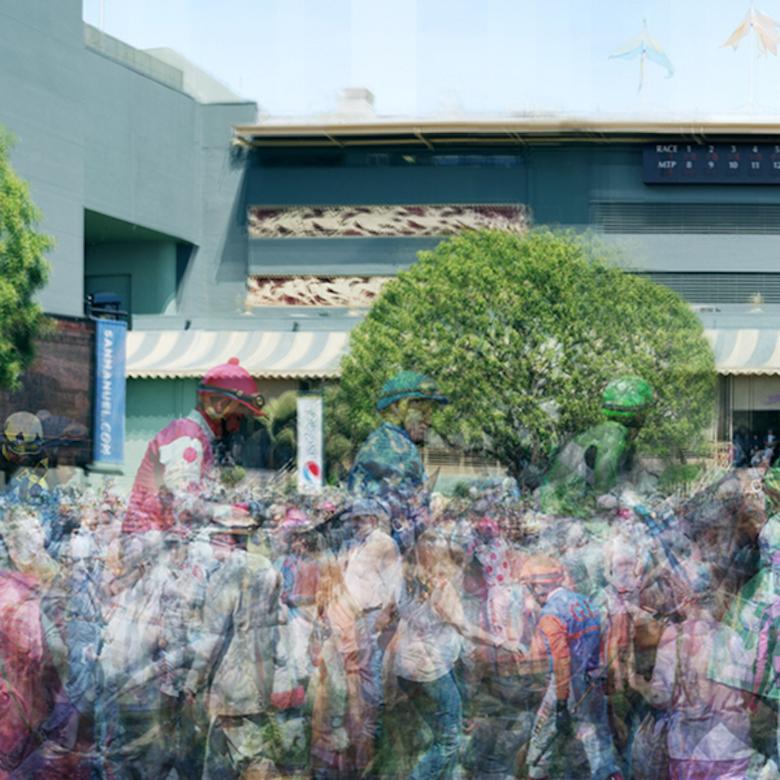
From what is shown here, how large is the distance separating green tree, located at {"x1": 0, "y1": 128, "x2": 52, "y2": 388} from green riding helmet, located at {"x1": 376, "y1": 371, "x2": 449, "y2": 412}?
12.9 metres

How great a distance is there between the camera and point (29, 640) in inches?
203

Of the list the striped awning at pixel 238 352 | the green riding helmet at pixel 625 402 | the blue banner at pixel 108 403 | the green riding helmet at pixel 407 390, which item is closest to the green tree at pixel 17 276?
the blue banner at pixel 108 403

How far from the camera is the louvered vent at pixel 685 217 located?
3184 cm

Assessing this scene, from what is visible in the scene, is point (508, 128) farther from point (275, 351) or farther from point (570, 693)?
point (570, 693)

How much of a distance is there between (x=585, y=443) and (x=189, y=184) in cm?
2665

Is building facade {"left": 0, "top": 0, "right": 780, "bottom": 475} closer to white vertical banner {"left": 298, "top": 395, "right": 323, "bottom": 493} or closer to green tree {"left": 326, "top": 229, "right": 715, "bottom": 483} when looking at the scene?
green tree {"left": 326, "top": 229, "right": 715, "bottom": 483}

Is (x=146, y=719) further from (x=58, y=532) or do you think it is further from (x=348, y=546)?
(x=58, y=532)

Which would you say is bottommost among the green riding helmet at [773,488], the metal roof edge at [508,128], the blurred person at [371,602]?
the blurred person at [371,602]

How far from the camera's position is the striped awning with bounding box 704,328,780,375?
86.0 ft

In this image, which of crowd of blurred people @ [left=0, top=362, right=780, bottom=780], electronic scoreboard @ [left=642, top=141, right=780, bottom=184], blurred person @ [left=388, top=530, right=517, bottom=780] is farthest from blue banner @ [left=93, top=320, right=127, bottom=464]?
electronic scoreboard @ [left=642, top=141, right=780, bottom=184]

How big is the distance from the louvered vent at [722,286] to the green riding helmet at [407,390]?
25317 mm

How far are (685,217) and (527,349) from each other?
12293 millimetres

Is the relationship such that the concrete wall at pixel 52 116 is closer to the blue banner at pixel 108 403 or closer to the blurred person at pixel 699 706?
the blue banner at pixel 108 403

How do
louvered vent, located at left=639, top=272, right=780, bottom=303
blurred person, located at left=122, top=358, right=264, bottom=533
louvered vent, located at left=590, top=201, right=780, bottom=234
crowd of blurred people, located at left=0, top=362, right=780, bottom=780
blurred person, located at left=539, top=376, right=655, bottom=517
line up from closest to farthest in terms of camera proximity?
1. crowd of blurred people, located at left=0, top=362, right=780, bottom=780
2. blurred person, located at left=122, top=358, right=264, bottom=533
3. blurred person, located at left=539, top=376, right=655, bottom=517
4. louvered vent, located at left=639, top=272, right=780, bottom=303
5. louvered vent, located at left=590, top=201, right=780, bottom=234
